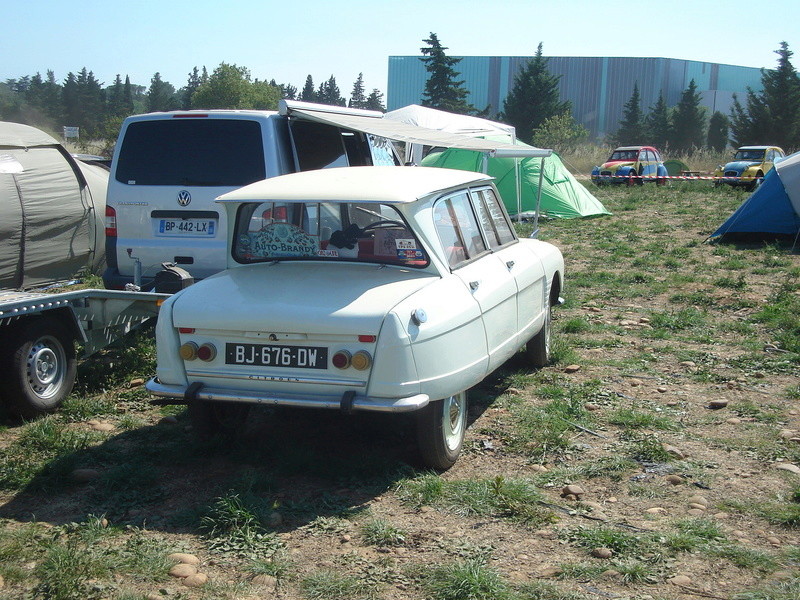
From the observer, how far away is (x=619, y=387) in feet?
21.2

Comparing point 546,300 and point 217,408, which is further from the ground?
point 546,300

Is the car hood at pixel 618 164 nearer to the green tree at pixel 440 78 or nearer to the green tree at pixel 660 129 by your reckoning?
the green tree at pixel 440 78

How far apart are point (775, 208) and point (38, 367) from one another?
12.9 metres

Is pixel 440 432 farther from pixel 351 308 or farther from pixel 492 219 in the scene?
pixel 492 219

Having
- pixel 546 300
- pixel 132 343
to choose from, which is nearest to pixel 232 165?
pixel 132 343

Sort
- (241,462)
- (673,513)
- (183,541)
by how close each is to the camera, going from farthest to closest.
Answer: (241,462) < (673,513) < (183,541)

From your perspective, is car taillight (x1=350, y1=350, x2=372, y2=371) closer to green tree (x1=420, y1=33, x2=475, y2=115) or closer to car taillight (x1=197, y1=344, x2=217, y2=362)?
car taillight (x1=197, y1=344, x2=217, y2=362)

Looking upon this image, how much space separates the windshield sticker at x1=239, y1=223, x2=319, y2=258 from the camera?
521cm

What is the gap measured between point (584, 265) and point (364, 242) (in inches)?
315

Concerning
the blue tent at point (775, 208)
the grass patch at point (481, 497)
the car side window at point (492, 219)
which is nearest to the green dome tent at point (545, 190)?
the blue tent at point (775, 208)

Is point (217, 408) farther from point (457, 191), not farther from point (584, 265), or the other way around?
point (584, 265)

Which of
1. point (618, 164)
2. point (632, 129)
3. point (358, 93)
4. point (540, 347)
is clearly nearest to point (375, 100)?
point (358, 93)

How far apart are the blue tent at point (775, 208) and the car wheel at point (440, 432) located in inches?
452

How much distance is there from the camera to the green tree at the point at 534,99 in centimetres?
5241
